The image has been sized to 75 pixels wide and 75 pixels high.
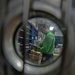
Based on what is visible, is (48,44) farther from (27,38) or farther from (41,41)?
(27,38)

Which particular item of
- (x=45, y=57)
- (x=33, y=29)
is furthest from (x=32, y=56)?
(x=33, y=29)

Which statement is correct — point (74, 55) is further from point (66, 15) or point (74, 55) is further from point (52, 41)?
point (66, 15)

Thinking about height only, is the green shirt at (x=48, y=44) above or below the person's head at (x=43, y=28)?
below

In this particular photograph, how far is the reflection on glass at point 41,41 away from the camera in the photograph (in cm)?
140

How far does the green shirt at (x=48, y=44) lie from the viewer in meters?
1.41

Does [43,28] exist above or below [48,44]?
above

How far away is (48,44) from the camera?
4.67 ft

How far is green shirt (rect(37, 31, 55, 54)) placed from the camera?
1410 mm

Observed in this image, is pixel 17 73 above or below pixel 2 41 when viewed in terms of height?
below

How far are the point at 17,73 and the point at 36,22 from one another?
0.41 meters

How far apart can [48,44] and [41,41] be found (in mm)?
57

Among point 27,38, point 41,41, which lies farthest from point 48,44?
point 27,38

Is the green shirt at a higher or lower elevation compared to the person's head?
lower

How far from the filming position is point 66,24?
1381mm
